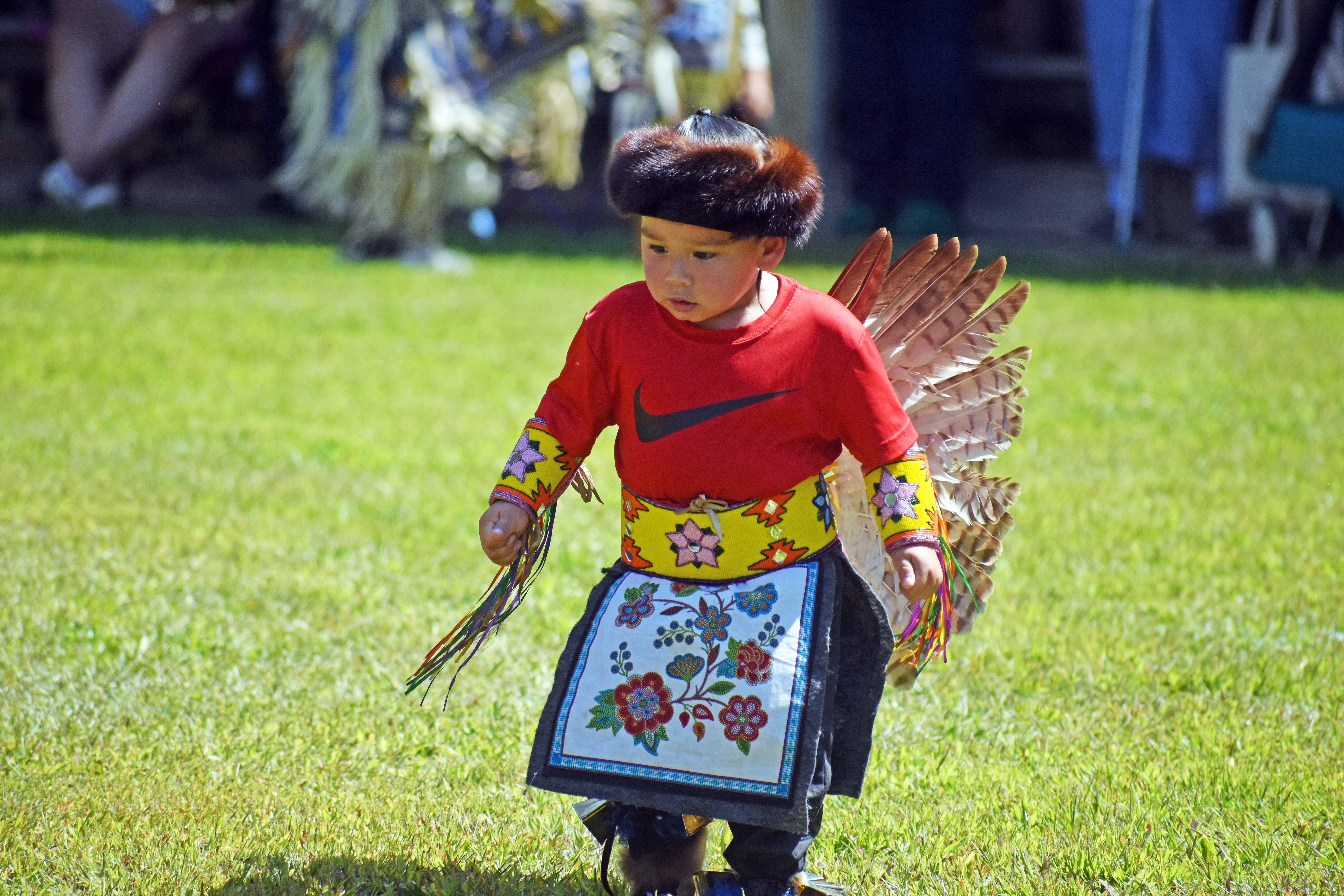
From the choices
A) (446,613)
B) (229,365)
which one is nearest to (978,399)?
(446,613)

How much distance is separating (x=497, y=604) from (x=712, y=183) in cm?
68

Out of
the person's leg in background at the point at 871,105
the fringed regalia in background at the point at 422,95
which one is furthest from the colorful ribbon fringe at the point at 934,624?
the person's leg in background at the point at 871,105

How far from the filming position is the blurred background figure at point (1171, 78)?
7.82 meters

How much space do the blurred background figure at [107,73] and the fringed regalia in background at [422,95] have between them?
70.6 inches

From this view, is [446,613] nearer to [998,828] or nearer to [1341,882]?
[998,828]

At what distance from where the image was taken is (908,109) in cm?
838

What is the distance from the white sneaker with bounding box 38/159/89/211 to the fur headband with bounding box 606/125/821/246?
26.1 ft

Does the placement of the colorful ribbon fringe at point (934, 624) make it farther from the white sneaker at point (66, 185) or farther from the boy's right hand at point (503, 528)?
the white sneaker at point (66, 185)

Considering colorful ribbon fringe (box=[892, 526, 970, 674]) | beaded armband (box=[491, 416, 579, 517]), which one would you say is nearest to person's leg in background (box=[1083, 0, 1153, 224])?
colorful ribbon fringe (box=[892, 526, 970, 674])

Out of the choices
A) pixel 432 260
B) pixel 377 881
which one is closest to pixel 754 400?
pixel 377 881

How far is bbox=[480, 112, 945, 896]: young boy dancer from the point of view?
1741 mm

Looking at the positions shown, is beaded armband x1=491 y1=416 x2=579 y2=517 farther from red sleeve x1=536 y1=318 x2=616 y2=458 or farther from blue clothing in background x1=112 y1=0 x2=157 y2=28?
blue clothing in background x1=112 y1=0 x2=157 y2=28

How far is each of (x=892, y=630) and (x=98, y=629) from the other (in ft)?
5.33

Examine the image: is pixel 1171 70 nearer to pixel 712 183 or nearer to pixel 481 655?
pixel 481 655
